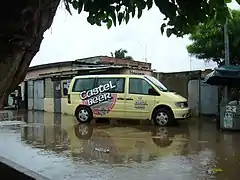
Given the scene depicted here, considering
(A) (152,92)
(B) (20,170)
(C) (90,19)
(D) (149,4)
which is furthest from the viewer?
(A) (152,92)

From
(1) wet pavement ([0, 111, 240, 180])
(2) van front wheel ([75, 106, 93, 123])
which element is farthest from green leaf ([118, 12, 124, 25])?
(2) van front wheel ([75, 106, 93, 123])

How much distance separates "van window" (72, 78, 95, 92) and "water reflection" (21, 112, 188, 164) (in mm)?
1730

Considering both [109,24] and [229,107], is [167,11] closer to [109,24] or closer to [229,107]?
[109,24]

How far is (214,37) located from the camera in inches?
734

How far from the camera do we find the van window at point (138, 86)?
597 inches

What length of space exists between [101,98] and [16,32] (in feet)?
45.8

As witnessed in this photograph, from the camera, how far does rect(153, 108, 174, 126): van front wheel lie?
14.7 meters

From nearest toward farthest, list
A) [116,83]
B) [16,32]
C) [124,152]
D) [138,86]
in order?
[16,32], [124,152], [138,86], [116,83]

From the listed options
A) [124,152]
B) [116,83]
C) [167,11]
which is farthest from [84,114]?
[167,11]

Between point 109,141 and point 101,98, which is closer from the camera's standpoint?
point 109,141

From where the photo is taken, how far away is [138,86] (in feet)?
50.4

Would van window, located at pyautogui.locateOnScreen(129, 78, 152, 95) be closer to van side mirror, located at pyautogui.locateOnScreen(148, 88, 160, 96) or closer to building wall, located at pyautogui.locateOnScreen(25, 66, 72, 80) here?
van side mirror, located at pyautogui.locateOnScreen(148, 88, 160, 96)

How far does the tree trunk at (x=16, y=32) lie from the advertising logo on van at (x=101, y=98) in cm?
1356

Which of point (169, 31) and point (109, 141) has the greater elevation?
point (169, 31)
